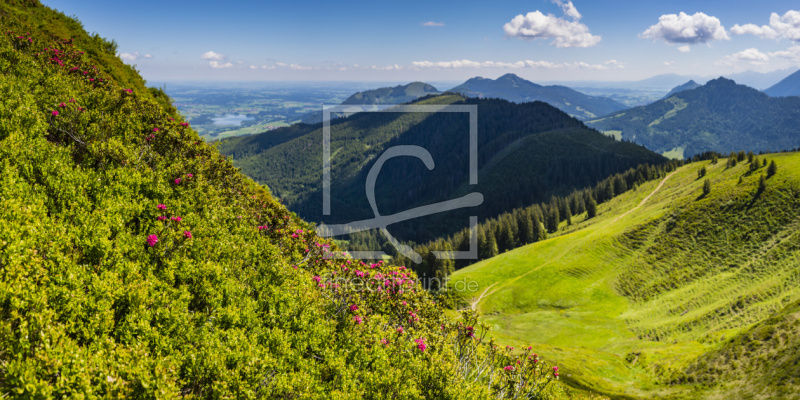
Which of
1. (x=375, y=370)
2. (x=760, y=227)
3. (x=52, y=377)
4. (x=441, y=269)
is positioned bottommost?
(x=441, y=269)

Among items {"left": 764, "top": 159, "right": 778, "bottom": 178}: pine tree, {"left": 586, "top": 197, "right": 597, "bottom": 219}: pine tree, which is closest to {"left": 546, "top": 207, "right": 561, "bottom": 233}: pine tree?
{"left": 586, "top": 197, "right": 597, "bottom": 219}: pine tree

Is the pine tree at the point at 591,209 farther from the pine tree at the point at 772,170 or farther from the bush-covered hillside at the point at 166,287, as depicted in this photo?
the bush-covered hillside at the point at 166,287

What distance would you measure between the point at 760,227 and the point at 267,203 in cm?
13203

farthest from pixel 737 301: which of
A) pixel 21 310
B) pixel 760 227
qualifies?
pixel 21 310

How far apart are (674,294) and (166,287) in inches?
4414

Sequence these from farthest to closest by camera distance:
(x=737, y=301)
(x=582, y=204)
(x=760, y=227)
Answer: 1. (x=582, y=204)
2. (x=760, y=227)
3. (x=737, y=301)

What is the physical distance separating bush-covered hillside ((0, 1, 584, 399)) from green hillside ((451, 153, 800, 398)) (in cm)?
4399

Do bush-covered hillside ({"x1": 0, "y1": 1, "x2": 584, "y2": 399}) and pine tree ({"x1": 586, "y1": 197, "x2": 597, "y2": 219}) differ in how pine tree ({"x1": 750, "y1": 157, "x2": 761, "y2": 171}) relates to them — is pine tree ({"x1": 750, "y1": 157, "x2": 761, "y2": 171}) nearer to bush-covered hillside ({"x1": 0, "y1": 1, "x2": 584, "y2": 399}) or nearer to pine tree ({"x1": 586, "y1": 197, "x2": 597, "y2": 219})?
pine tree ({"x1": 586, "y1": 197, "x2": 597, "y2": 219})

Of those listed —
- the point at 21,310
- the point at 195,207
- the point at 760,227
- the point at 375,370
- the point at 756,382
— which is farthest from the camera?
the point at 760,227

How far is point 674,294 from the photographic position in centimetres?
8950

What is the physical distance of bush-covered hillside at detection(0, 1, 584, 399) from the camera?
998 centimetres

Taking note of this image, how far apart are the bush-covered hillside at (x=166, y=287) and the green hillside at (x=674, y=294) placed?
43990 mm

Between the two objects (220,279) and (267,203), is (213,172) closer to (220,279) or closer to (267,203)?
(267,203)

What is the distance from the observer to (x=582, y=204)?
7515 inches
